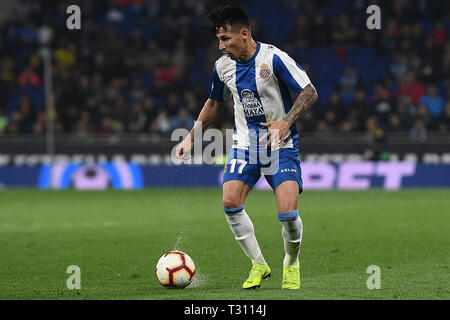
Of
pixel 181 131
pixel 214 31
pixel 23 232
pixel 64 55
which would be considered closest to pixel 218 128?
pixel 181 131

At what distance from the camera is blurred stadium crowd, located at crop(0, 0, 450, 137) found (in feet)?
68.3

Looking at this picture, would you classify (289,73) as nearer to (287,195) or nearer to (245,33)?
(245,33)

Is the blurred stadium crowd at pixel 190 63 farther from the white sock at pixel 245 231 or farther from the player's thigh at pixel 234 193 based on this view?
the player's thigh at pixel 234 193

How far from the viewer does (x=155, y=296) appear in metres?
6.22

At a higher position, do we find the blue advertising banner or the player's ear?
the player's ear

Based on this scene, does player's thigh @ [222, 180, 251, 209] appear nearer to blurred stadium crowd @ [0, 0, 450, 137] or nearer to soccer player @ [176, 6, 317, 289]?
soccer player @ [176, 6, 317, 289]

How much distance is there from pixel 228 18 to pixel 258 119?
0.85m

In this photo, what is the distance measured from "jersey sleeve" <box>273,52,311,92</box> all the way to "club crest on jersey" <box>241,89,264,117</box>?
0.26m

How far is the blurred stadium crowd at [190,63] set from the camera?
68.3ft

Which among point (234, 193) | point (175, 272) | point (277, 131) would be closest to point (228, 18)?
point (277, 131)

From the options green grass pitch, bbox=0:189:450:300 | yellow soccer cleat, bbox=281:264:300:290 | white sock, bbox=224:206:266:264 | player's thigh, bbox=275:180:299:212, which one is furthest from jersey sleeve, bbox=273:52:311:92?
green grass pitch, bbox=0:189:450:300

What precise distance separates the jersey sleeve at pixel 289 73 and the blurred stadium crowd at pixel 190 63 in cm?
1316

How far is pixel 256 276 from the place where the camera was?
6.71 meters

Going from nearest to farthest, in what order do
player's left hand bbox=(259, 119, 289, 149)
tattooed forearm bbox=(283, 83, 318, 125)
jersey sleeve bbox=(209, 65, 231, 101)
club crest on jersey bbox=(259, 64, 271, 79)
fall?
player's left hand bbox=(259, 119, 289, 149), tattooed forearm bbox=(283, 83, 318, 125), club crest on jersey bbox=(259, 64, 271, 79), jersey sleeve bbox=(209, 65, 231, 101)
